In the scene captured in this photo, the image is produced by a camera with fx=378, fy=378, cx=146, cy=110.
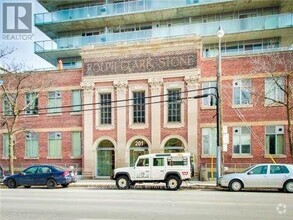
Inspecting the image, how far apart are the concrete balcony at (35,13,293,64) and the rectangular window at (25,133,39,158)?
9182 millimetres

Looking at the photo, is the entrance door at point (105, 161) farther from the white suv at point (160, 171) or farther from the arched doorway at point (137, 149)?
the white suv at point (160, 171)

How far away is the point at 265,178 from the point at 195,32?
19469mm

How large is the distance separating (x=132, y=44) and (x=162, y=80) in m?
3.47

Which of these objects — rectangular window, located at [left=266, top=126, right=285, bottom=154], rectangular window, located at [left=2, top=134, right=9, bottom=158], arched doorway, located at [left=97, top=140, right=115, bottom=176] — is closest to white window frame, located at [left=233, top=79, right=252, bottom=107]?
rectangular window, located at [left=266, top=126, right=285, bottom=154]

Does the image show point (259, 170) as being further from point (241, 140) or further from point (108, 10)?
point (108, 10)

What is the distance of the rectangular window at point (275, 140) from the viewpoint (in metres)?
25.5

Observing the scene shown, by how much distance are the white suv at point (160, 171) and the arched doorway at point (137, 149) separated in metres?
7.18

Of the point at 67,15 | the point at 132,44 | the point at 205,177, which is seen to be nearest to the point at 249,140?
the point at 205,177

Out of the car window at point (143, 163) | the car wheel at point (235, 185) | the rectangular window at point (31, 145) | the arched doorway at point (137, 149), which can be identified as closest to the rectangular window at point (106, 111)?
the arched doorway at point (137, 149)

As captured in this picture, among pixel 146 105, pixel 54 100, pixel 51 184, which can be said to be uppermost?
pixel 54 100

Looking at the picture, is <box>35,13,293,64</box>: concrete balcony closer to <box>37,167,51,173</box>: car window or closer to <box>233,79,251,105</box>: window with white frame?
<box>233,79,251,105</box>: window with white frame

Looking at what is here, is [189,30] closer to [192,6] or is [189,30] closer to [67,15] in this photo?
[192,6]

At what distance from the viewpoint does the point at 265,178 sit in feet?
60.4

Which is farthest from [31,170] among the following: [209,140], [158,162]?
[209,140]
